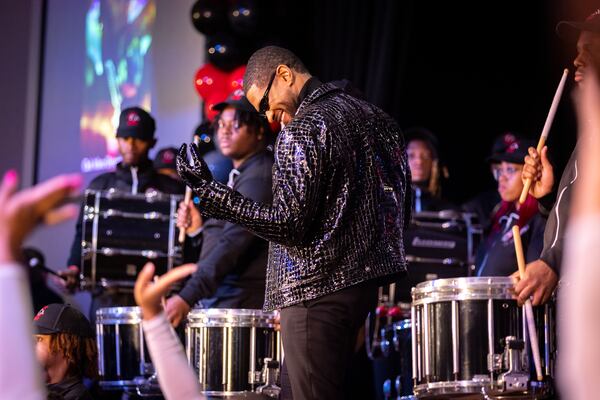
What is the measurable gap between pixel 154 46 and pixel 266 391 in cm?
556

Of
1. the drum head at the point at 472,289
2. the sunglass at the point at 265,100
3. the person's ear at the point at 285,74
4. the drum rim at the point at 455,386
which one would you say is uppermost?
the person's ear at the point at 285,74

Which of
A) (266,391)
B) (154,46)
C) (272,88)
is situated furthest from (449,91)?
(272,88)

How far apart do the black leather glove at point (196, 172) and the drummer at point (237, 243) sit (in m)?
1.74

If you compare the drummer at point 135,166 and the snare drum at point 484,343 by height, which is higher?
the drummer at point 135,166

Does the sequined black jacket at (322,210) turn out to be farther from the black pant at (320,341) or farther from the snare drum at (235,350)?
the snare drum at (235,350)

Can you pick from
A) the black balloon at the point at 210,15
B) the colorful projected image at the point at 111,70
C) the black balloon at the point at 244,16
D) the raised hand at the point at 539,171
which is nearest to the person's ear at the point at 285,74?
the raised hand at the point at 539,171

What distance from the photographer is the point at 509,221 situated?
5762 millimetres

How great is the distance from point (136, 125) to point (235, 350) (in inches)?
113

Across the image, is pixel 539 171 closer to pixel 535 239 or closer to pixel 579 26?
pixel 579 26

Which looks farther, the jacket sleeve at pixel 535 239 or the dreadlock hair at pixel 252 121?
the dreadlock hair at pixel 252 121

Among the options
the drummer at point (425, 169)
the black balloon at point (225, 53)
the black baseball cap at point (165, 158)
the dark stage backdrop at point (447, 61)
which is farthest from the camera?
the black baseball cap at point (165, 158)

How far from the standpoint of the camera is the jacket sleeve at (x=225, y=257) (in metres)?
5.39

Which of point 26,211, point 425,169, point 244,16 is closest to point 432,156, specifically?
point 425,169

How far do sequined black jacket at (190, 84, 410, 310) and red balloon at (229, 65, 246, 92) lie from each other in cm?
410
